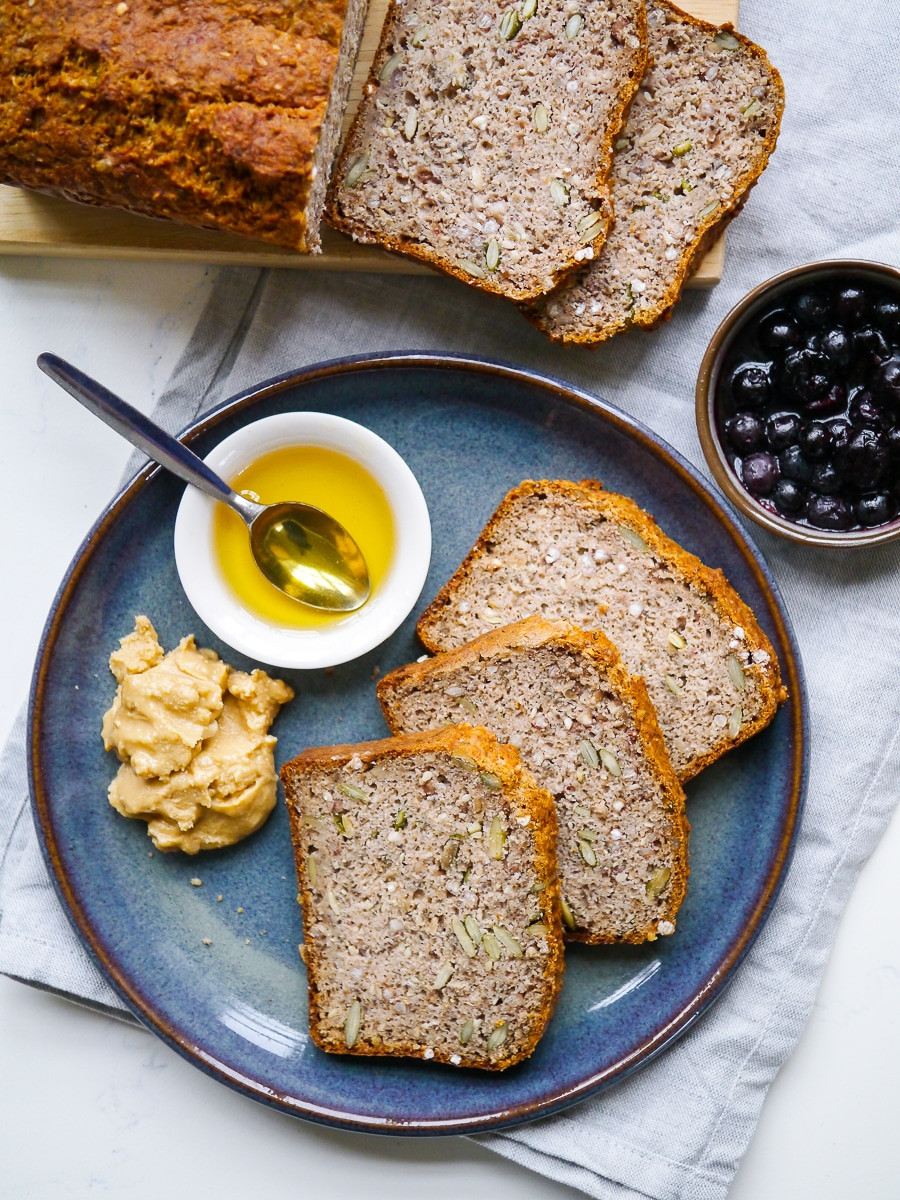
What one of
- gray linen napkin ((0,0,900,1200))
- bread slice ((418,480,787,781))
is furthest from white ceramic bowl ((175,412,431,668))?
gray linen napkin ((0,0,900,1200))

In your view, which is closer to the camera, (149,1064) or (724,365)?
(724,365)

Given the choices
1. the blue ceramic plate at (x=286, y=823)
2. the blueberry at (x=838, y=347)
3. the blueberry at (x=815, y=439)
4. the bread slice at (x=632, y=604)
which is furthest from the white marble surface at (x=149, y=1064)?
the blueberry at (x=838, y=347)

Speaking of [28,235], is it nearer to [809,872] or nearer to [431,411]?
[431,411]

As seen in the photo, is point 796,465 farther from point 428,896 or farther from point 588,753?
point 428,896

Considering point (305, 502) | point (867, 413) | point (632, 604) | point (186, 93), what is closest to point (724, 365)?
point (867, 413)

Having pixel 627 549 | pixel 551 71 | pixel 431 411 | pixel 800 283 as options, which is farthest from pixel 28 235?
pixel 800 283

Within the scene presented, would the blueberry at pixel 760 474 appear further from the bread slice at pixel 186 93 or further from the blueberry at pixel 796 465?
the bread slice at pixel 186 93
